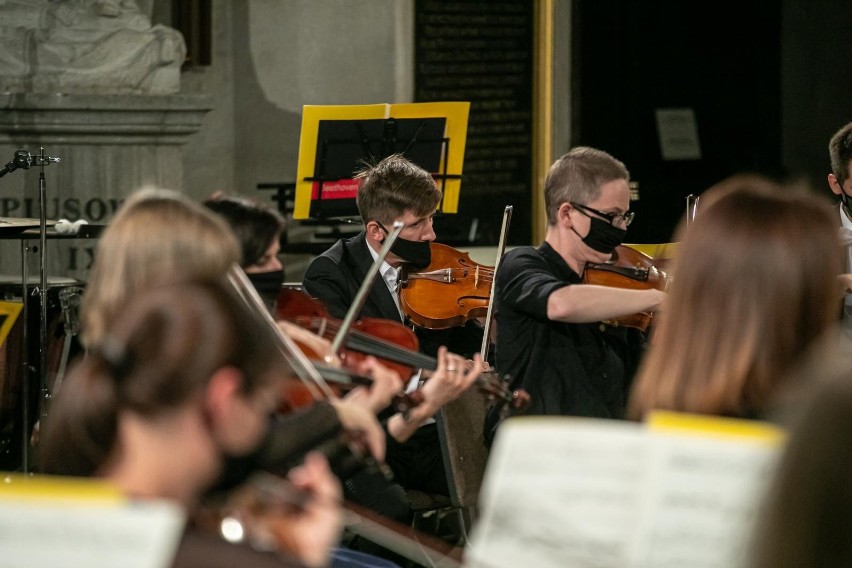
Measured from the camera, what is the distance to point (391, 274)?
3592 millimetres

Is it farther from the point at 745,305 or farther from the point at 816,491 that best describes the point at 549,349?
the point at 816,491

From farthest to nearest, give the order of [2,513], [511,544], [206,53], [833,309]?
[206,53], [833,309], [511,544], [2,513]

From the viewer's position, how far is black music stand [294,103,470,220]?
186 inches

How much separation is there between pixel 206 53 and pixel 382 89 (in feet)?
3.13

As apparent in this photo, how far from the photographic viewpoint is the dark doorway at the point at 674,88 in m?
7.81

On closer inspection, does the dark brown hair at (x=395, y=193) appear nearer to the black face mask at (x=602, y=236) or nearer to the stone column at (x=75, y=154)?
the black face mask at (x=602, y=236)

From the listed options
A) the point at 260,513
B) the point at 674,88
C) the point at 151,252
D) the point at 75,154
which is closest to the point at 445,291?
the point at 151,252

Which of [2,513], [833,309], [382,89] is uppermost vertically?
[382,89]

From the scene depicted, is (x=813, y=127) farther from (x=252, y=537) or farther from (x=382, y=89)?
(x=252, y=537)

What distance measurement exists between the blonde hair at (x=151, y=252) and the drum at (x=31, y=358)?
8.43 feet

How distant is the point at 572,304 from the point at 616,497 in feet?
5.39

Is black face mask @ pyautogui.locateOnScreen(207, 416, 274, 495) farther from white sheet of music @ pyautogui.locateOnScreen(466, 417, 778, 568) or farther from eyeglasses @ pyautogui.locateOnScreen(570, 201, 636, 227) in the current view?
eyeglasses @ pyautogui.locateOnScreen(570, 201, 636, 227)

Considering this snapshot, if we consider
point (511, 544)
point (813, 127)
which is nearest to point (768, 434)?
point (511, 544)

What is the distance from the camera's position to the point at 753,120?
8305 millimetres
